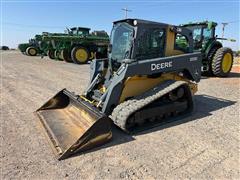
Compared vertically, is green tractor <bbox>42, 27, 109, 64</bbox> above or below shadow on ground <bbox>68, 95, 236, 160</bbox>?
above

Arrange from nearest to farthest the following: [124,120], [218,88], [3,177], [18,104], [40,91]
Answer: [3,177]
[124,120]
[18,104]
[40,91]
[218,88]

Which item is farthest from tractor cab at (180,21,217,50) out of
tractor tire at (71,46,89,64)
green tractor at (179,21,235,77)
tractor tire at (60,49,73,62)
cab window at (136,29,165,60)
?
tractor tire at (60,49,73,62)

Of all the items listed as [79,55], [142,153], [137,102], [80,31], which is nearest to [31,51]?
[80,31]

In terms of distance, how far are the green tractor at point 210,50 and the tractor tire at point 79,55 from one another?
9308mm

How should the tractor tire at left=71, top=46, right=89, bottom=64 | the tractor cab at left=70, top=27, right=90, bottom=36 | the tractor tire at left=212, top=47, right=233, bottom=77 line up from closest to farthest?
the tractor tire at left=212, top=47, right=233, bottom=77
the tractor tire at left=71, top=46, right=89, bottom=64
the tractor cab at left=70, top=27, right=90, bottom=36

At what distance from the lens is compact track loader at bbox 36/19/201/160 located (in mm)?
4445

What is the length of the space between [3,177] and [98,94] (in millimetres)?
2739

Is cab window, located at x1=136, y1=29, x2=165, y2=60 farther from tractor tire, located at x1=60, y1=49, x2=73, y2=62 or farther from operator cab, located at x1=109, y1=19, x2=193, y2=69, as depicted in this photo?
tractor tire, located at x1=60, y1=49, x2=73, y2=62

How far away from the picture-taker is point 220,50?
11.1 metres

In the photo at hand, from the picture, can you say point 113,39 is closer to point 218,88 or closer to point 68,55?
point 218,88

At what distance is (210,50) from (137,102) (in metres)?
7.69

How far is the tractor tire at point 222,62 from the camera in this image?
10922mm

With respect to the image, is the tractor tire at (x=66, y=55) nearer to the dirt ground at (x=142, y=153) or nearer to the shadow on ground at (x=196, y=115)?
the shadow on ground at (x=196, y=115)

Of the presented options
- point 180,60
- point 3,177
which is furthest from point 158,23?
point 3,177
